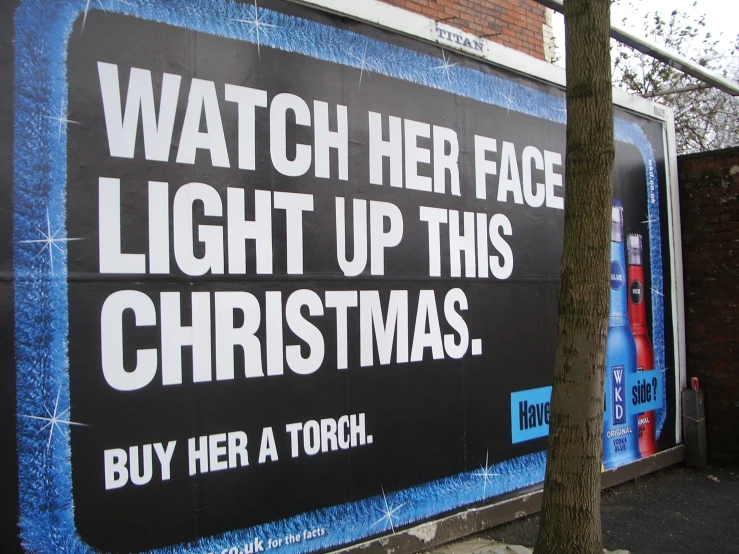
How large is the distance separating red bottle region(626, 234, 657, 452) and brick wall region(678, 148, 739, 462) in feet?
2.80

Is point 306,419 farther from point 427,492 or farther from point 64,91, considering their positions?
point 64,91

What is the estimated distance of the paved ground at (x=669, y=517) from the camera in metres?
5.46

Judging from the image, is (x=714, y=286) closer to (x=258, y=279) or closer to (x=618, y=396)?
(x=618, y=396)

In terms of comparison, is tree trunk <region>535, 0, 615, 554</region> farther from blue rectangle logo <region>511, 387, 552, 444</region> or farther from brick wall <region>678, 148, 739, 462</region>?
brick wall <region>678, 148, 739, 462</region>

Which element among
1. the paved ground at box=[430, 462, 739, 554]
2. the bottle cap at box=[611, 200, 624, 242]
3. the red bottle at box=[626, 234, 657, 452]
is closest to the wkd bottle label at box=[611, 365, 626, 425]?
the red bottle at box=[626, 234, 657, 452]

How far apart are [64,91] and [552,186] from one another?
4.30m

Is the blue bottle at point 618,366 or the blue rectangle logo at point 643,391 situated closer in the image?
the blue bottle at point 618,366

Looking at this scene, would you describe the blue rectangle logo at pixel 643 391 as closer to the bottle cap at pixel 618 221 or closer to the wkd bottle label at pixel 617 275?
the wkd bottle label at pixel 617 275

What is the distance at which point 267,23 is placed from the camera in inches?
177

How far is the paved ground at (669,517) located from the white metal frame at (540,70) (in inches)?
28.9

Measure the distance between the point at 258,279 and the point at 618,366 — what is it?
4334mm

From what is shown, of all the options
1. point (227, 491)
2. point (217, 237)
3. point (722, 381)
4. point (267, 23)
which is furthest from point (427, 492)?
point (722, 381)

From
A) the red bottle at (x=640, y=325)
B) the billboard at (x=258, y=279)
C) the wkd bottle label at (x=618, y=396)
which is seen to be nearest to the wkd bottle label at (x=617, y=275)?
the red bottle at (x=640, y=325)

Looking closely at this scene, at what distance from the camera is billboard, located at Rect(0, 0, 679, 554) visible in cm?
357
